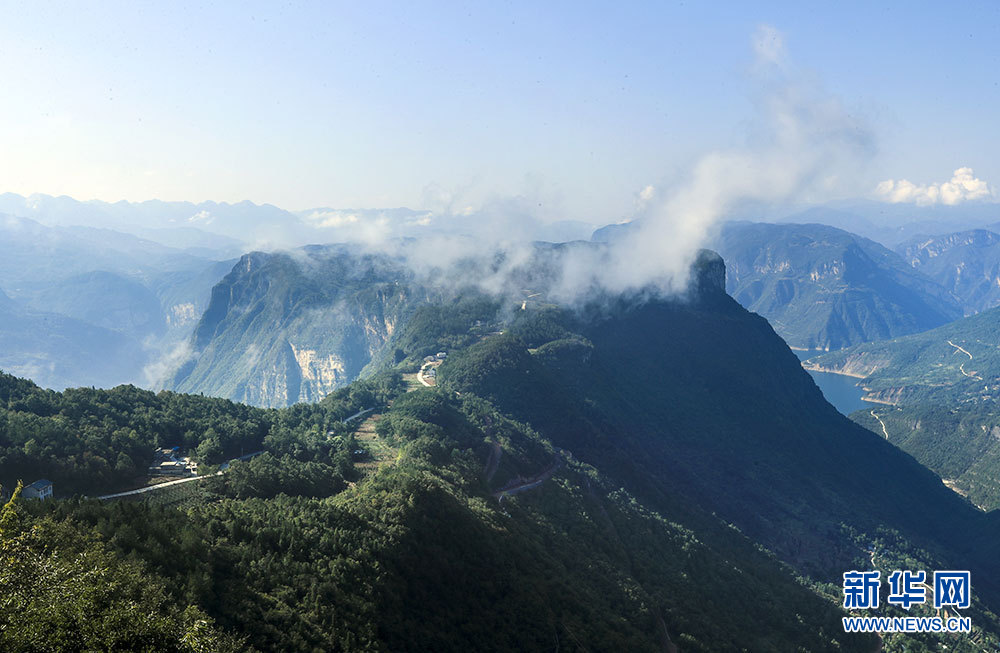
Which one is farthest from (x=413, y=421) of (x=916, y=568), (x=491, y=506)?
(x=916, y=568)

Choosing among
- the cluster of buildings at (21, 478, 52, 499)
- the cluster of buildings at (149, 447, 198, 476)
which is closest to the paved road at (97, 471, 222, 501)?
the cluster of buildings at (149, 447, 198, 476)

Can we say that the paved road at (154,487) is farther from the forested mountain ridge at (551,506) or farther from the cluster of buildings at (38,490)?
the cluster of buildings at (38,490)

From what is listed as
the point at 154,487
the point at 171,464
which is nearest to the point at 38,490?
the point at 154,487

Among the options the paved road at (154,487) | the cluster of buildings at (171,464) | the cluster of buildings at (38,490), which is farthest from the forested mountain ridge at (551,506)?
the cluster of buildings at (38,490)

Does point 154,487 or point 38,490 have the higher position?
point 38,490

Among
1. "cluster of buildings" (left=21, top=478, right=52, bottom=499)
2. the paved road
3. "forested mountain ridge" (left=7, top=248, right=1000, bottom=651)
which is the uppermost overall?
"cluster of buildings" (left=21, top=478, right=52, bottom=499)

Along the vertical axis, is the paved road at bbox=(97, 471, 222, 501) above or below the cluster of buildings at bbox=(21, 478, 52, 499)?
below

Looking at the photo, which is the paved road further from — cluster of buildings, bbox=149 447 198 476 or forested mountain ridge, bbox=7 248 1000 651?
forested mountain ridge, bbox=7 248 1000 651

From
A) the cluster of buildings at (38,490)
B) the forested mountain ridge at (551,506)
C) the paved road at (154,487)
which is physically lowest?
the forested mountain ridge at (551,506)

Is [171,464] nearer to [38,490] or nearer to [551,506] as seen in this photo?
[38,490]
